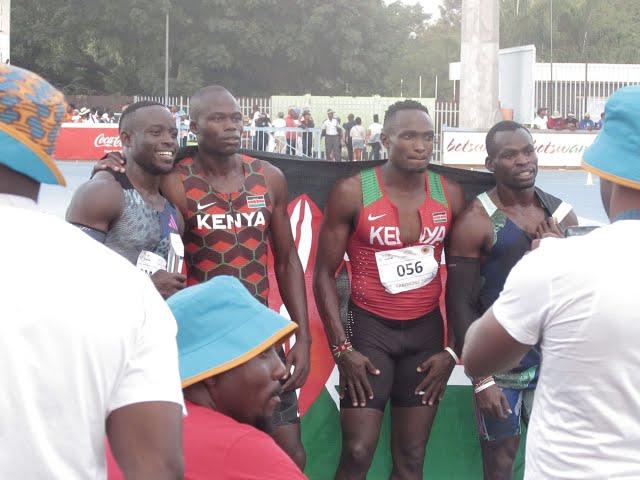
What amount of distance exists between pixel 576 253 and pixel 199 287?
2.96 feet

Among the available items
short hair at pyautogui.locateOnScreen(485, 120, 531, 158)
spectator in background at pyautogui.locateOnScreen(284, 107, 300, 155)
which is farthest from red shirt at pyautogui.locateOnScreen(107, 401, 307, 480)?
spectator in background at pyautogui.locateOnScreen(284, 107, 300, 155)

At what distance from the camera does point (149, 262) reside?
15.8 feet

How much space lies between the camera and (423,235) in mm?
5465

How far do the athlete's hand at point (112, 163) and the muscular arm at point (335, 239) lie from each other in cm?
109

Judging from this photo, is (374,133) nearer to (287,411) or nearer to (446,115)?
(446,115)

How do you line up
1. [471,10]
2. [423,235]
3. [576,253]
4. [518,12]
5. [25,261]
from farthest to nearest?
[518,12]
[471,10]
[423,235]
[576,253]
[25,261]

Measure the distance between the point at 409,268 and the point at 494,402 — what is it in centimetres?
79

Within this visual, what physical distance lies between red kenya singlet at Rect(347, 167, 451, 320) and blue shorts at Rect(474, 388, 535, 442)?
0.61 meters

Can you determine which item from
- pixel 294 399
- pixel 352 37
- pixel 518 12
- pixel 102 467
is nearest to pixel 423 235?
pixel 294 399

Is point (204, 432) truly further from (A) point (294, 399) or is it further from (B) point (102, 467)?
(A) point (294, 399)

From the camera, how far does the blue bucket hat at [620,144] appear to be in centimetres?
245

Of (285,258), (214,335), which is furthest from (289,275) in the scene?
(214,335)

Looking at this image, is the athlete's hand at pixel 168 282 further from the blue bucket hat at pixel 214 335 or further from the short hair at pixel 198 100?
the blue bucket hat at pixel 214 335

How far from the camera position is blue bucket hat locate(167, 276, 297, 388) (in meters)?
2.54
